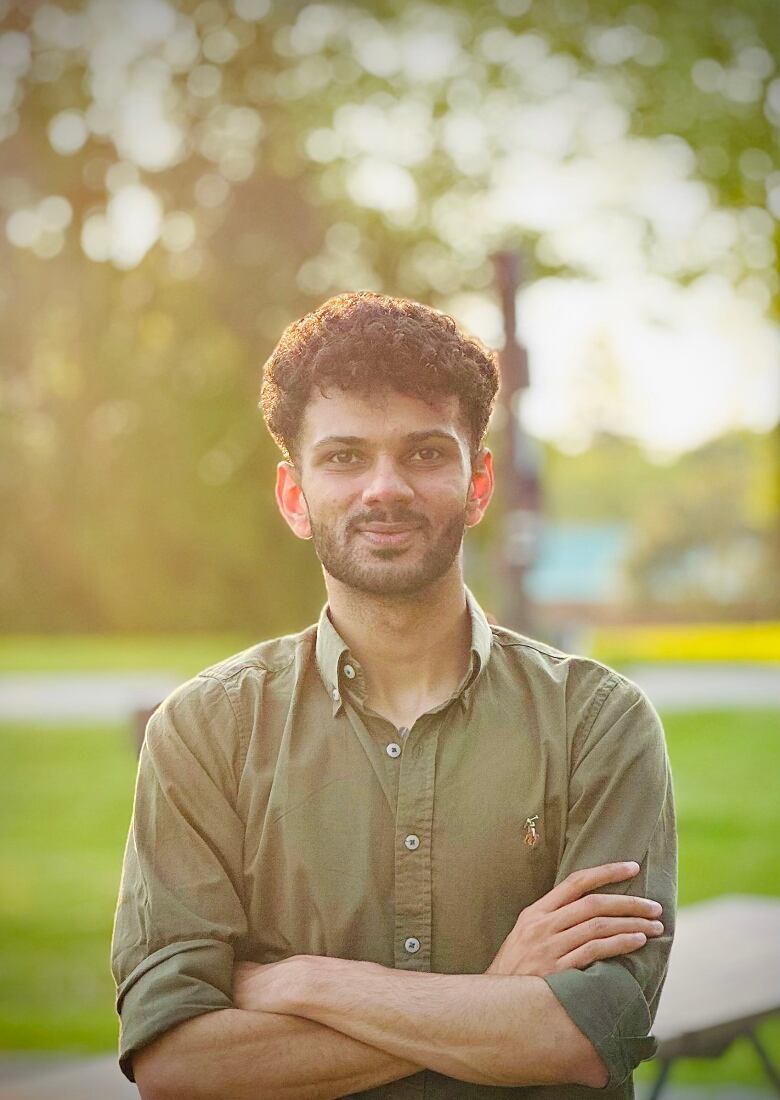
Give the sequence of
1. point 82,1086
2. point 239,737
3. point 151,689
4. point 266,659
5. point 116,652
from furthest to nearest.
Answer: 1. point 116,652
2. point 151,689
3. point 82,1086
4. point 266,659
5. point 239,737

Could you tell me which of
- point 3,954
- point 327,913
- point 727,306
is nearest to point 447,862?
point 327,913

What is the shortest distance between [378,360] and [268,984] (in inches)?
33.7

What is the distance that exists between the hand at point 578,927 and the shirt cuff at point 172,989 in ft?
1.17

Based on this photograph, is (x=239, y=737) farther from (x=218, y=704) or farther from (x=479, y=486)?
(x=479, y=486)

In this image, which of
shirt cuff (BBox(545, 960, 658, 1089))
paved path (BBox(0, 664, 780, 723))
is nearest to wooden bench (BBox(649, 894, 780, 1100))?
shirt cuff (BBox(545, 960, 658, 1089))

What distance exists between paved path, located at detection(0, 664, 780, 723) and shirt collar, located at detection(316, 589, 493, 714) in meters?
8.22

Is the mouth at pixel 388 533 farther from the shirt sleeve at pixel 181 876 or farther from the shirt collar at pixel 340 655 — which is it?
the shirt sleeve at pixel 181 876

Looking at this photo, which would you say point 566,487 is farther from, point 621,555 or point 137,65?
point 137,65

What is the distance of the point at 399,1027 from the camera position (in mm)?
1686

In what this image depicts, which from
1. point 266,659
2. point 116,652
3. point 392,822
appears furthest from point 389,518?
point 116,652

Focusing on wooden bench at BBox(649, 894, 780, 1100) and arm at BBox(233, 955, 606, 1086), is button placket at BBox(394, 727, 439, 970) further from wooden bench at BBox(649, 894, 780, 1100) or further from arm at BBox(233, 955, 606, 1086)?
wooden bench at BBox(649, 894, 780, 1100)

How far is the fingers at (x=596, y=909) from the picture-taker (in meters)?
1.73

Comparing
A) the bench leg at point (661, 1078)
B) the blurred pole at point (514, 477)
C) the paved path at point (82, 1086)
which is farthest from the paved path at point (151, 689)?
the bench leg at point (661, 1078)

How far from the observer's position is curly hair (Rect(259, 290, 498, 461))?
1.85 m
